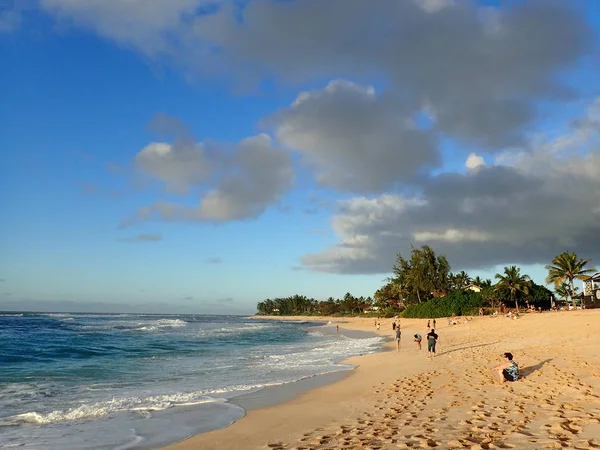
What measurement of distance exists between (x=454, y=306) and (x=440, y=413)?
191 feet

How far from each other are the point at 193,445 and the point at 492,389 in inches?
324

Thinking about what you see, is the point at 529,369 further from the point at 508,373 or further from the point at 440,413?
the point at 440,413

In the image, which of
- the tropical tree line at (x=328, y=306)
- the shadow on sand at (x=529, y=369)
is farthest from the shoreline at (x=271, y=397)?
the tropical tree line at (x=328, y=306)

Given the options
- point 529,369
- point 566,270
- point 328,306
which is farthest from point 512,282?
point 328,306

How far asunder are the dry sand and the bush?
47839 mm

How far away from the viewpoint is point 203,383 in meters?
16.5

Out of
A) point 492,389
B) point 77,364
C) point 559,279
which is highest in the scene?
point 559,279

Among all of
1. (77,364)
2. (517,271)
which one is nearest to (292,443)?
(77,364)

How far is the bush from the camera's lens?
6237 centimetres

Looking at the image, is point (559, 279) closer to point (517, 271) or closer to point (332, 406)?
point (517, 271)

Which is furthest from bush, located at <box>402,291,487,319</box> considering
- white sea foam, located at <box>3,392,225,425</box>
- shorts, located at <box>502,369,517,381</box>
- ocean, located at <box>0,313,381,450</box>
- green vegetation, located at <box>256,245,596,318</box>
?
white sea foam, located at <box>3,392,225,425</box>

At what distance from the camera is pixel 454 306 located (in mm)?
63188

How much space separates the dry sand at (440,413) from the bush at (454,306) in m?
47.8

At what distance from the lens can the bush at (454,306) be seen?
6237 cm
